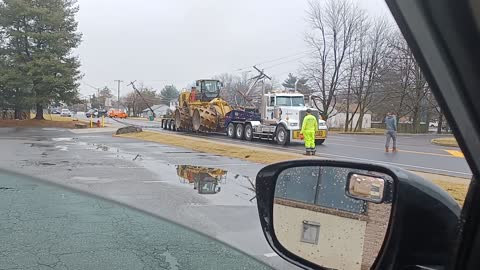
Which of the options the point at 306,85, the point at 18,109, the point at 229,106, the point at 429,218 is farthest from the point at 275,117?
the point at 18,109

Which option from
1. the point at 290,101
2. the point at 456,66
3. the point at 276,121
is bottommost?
the point at 276,121

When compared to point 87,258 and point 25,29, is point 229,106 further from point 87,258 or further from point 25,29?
point 87,258

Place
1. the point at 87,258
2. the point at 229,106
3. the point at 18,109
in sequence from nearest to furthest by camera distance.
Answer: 1. the point at 87,258
2. the point at 229,106
3. the point at 18,109

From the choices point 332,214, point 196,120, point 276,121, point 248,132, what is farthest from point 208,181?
point 196,120

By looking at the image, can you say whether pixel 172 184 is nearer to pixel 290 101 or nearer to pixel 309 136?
pixel 309 136

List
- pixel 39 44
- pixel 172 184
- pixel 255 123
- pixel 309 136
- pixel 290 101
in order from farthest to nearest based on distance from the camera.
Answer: pixel 39 44, pixel 255 123, pixel 290 101, pixel 309 136, pixel 172 184

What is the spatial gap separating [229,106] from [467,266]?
25469mm

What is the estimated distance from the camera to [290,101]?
22.1 meters

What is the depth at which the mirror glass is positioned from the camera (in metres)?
1.48

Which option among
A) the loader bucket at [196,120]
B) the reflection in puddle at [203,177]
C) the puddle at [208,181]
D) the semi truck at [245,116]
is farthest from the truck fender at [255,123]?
the reflection in puddle at [203,177]

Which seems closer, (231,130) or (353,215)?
(353,215)

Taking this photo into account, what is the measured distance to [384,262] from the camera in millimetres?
1378

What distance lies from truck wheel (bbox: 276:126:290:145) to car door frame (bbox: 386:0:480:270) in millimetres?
19387

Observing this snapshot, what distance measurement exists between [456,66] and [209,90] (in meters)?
27.1
